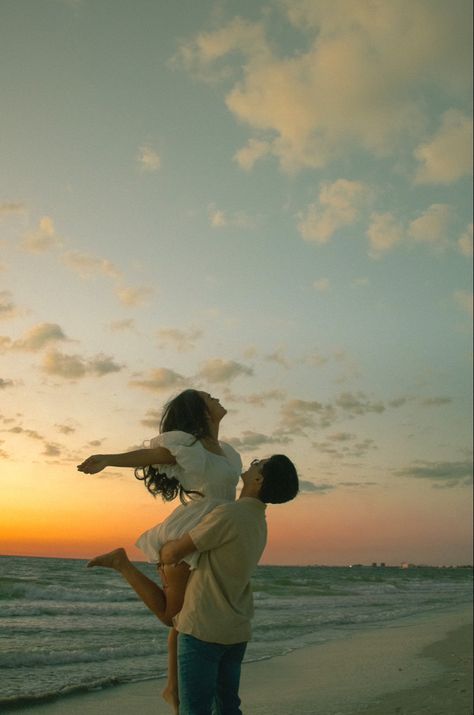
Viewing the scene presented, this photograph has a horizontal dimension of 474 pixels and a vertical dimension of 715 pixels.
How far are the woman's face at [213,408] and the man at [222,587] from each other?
1.49ft

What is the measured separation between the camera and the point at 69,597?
18.9 m

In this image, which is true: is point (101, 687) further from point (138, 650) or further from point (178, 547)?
point (178, 547)

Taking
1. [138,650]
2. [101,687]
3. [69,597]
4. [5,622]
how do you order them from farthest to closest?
[69,597] → [5,622] → [138,650] → [101,687]

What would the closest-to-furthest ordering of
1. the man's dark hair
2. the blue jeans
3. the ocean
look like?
the blue jeans < the man's dark hair < the ocean

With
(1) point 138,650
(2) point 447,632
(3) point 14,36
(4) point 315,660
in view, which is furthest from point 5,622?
(3) point 14,36

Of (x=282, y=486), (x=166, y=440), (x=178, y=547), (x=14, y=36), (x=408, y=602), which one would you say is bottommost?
(x=408, y=602)

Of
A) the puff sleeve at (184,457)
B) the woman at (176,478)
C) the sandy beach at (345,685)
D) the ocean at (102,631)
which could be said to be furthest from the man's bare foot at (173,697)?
the ocean at (102,631)

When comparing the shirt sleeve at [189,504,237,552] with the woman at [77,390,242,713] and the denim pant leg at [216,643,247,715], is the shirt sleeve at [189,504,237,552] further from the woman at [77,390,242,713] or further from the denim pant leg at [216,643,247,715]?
the denim pant leg at [216,643,247,715]

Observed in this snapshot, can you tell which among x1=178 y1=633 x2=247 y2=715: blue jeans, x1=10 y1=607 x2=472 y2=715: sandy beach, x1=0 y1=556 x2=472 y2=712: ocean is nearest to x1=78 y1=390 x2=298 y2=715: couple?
x1=178 y1=633 x2=247 y2=715: blue jeans

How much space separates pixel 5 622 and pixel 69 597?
23.8 ft

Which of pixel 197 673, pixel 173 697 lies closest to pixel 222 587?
pixel 197 673

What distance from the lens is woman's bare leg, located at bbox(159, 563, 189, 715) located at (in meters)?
3.15

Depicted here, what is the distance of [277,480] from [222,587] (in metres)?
0.53

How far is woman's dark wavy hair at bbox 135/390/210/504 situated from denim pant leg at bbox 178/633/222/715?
68cm
